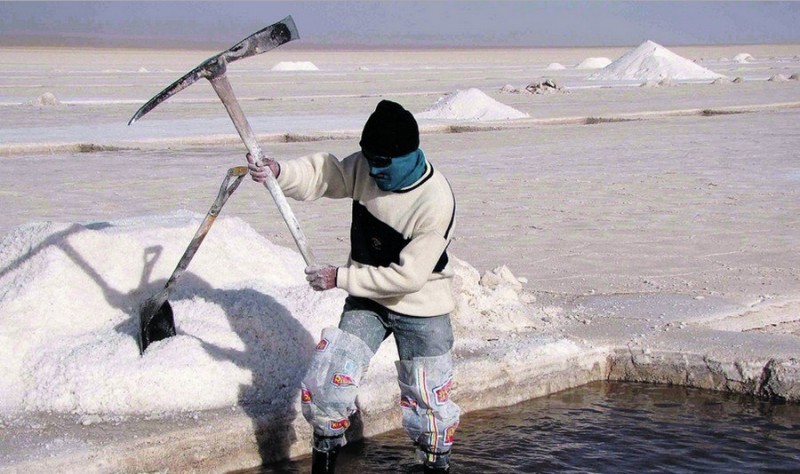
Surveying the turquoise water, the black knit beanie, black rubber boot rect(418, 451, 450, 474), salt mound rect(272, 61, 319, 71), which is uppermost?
salt mound rect(272, 61, 319, 71)

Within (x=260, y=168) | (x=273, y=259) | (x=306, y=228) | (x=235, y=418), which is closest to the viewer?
(x=260, y=168)

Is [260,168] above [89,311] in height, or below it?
above

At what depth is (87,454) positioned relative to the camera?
3203mm

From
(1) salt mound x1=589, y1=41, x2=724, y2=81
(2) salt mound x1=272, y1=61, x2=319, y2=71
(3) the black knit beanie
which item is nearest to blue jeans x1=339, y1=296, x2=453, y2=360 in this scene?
(3) the black knit beanie

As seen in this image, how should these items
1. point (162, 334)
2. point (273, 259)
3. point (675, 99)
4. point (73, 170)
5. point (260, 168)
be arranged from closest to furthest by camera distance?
1. point (260, 168)
2. point (162, 334)
3. point (273, 259)
4. point (73, 170)
5. point (675, 99)

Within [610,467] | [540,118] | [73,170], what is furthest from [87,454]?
[540,118]

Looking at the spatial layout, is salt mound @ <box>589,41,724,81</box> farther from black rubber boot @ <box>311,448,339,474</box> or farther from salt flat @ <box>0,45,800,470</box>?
black rubber boot @ <box>311,448,339,474</box>

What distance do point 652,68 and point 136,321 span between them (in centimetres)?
3037

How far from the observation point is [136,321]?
394cm

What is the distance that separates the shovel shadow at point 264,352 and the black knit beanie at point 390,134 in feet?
3.50

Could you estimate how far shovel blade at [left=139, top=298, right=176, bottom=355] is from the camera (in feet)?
12.3

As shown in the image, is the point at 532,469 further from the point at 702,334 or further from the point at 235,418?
the point at 702,334

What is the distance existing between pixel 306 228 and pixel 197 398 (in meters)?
3.60

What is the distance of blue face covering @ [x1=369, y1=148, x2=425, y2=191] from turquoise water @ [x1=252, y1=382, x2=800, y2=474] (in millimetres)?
1055
